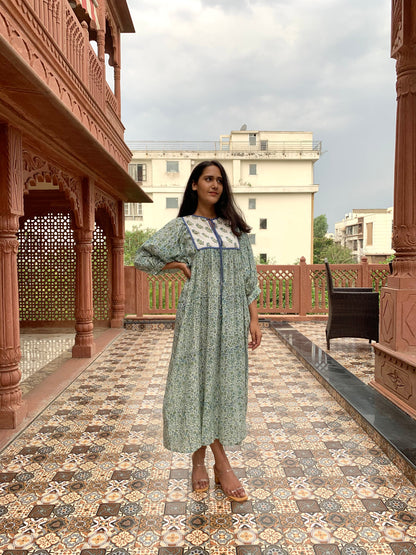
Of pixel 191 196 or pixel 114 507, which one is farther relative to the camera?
pixel 191 196

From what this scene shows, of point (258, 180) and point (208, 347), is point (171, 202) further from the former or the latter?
point (208, 347)

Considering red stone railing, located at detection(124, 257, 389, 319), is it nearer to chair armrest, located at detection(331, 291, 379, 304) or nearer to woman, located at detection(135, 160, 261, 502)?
chair armrest, located at detection(331, 291, 379, 304)

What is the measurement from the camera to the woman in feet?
6.27

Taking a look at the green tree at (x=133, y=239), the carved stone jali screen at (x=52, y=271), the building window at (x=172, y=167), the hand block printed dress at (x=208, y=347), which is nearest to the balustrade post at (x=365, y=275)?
the carved stone jali screen at (x=52, y=271)

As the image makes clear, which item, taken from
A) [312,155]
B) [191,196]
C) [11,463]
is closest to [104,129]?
[191,196]

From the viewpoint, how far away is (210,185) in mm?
1979

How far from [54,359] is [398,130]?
167 inches

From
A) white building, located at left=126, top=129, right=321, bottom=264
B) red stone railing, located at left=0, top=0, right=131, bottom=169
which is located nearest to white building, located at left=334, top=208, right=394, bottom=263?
A: white building, located at left=126, top=129, right=321, bottom=264

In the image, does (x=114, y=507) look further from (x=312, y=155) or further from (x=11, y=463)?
(x=312, y=155)

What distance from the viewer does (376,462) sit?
2379 millimetres

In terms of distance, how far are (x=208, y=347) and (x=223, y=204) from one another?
693mm

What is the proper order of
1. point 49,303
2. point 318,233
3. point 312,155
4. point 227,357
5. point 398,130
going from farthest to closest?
point 318,233 → point 312,155 → point 49,303 → point 398,130 → point 227,357

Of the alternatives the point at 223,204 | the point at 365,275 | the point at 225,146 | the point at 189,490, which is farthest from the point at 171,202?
the point at 189,490

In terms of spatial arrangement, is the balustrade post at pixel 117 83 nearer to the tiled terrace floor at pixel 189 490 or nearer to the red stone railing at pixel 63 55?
the red stone railing at pixel 63 55
